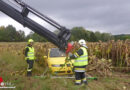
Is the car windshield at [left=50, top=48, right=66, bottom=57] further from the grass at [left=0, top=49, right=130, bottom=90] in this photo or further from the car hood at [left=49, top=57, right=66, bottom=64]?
the grass at [left=0, top=49, right=130, bottom=90]

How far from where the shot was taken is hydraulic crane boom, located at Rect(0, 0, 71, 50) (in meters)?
6.54

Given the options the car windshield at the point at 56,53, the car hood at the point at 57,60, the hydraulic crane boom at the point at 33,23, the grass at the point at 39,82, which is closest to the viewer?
the grass at the point at 39,82

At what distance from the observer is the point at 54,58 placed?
30.2 feet

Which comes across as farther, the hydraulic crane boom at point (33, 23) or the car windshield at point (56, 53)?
the car windshield at point (56, 53)

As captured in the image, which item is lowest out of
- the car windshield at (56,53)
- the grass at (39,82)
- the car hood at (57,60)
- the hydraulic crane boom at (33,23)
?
the grass at (39,82)

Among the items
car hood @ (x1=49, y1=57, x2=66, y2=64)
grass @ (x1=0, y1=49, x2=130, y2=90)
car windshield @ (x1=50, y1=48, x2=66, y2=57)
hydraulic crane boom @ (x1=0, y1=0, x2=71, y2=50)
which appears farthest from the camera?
car windshield @ (x1=50, y1=48, x2=66, y2=57)

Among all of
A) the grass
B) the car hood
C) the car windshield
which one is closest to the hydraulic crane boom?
the grass

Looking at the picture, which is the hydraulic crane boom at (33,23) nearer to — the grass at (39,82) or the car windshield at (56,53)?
the grass at (39,82)

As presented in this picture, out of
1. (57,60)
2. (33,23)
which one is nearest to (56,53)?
(57,60)

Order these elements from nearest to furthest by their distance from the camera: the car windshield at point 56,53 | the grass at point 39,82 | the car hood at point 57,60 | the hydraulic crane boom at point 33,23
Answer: the grass at point 39,82, the hydraulic crane boom at point 33,23, the car hood at point 57,60, the car windshield at point 56,53

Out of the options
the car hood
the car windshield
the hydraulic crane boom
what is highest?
the hydraulic crane boom

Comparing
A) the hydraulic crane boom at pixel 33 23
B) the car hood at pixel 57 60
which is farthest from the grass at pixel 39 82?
the hydraulic crane boom at pixel 33 23

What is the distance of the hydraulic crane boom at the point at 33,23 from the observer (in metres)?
6.54

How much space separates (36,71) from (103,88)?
14.2ft
